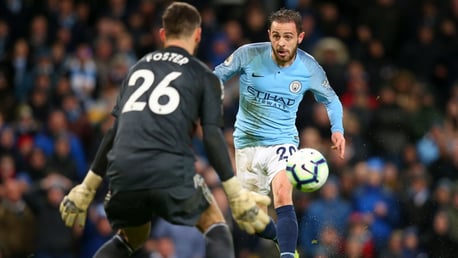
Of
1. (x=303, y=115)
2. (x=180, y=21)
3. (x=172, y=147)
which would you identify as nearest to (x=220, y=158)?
(x=172, y=147)

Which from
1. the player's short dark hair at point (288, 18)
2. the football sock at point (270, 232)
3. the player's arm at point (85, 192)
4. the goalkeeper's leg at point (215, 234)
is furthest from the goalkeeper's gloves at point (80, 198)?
the player's short dark hair at point (288, 18)

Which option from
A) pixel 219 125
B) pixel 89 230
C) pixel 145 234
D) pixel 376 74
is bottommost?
pixel 89 230

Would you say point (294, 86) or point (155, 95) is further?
point (294, 86)

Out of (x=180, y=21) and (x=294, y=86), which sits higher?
(x=180, y=21)

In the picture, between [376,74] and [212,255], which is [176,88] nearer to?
[212,255]

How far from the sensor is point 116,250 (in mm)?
8633

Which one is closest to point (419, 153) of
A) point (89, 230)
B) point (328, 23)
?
point (328, 23)

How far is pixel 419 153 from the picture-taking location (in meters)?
17.4

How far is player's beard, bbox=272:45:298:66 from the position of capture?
33.9 feet

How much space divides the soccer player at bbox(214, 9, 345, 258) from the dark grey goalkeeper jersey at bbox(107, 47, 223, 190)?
208 cm

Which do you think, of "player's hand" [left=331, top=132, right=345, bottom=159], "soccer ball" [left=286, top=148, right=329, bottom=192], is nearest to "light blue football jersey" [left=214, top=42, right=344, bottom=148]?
"player's hand" [left=331, top=132, right=345, bottom=159]

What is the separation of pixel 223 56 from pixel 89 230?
3.72 metres

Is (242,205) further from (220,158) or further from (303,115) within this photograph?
(303,115)

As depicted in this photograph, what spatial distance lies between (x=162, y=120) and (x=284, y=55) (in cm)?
246
